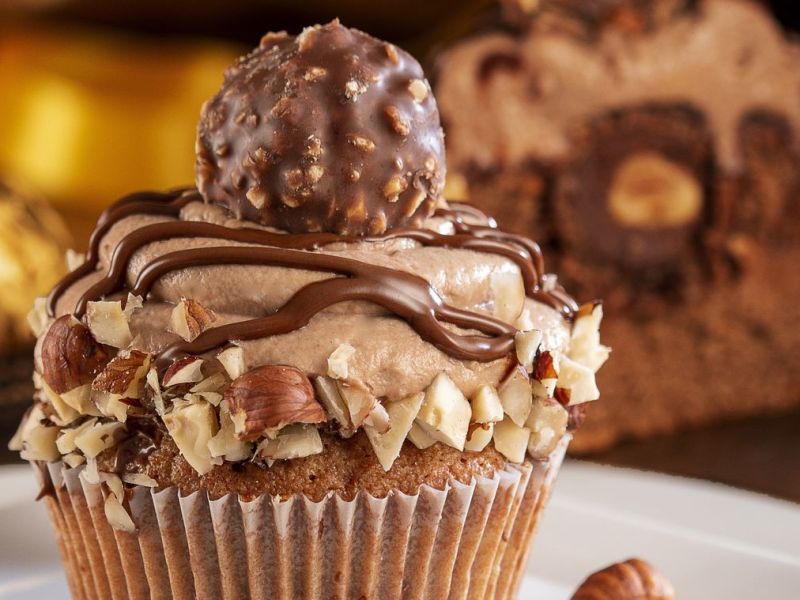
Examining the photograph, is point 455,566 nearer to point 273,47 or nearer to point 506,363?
point 506,363

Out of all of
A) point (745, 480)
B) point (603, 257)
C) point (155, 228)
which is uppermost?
point (155, 228)

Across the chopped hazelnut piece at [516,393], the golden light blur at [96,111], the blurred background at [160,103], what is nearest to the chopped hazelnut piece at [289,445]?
the chopped hazelnut piece at [516,393]

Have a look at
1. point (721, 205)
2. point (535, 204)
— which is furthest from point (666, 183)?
point (535, 204)

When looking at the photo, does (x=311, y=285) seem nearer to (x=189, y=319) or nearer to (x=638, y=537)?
(x=189, y=319)

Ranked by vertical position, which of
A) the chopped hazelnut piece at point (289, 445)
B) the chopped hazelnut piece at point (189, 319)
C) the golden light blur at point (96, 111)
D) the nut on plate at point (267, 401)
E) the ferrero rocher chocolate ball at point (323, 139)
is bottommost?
the golden light blur at point (96, 111)

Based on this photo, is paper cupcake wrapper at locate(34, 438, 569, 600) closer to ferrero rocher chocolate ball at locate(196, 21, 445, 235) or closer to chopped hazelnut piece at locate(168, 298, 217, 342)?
chopped hazelnut piece at locate(168, 298, 217, 342)

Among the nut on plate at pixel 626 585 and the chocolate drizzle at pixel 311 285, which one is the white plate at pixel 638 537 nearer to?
the nut on plate at pixel 626 585
